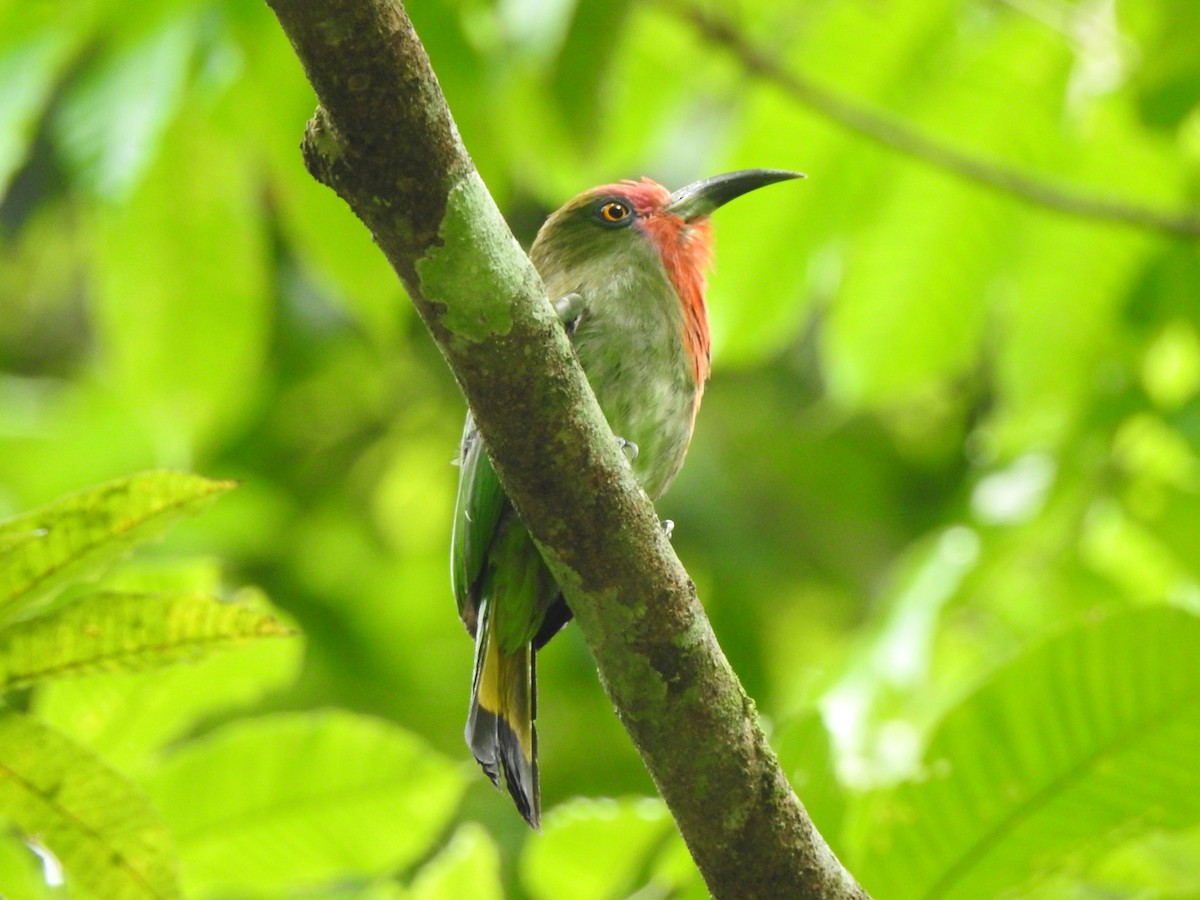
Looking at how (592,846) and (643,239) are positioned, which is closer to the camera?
(592,846)

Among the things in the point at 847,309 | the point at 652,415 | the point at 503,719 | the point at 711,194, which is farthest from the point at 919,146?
the point at 503,719

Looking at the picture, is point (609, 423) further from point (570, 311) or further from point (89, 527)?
point (89, 527)

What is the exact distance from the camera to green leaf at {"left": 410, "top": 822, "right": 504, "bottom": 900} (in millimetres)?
2195

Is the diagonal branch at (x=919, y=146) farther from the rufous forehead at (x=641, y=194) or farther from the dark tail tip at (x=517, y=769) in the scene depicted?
the dark tail tip at (x=517, y=769)

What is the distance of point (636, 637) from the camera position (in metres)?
1.91

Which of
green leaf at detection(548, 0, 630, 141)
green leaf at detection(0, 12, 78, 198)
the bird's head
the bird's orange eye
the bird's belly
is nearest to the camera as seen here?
the bird's belly

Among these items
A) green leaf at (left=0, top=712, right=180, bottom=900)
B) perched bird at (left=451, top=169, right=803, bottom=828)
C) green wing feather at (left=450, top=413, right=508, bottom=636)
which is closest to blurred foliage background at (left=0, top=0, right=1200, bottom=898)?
perched bird at (left=451, top=169, right=803, bottom=828)

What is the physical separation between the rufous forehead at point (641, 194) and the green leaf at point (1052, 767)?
1.25 metres

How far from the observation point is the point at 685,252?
3021 mm

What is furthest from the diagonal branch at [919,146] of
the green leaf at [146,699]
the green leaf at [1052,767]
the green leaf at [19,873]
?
the green leaf at [19,873]

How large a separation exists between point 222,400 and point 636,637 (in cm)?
158

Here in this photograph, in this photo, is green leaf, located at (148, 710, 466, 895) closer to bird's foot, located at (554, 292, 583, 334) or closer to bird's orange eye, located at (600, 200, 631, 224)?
bird's foot, located at (554, 292, 583, 334)

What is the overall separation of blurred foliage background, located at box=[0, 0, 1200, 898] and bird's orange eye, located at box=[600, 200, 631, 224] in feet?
0.70

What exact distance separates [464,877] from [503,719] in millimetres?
393
